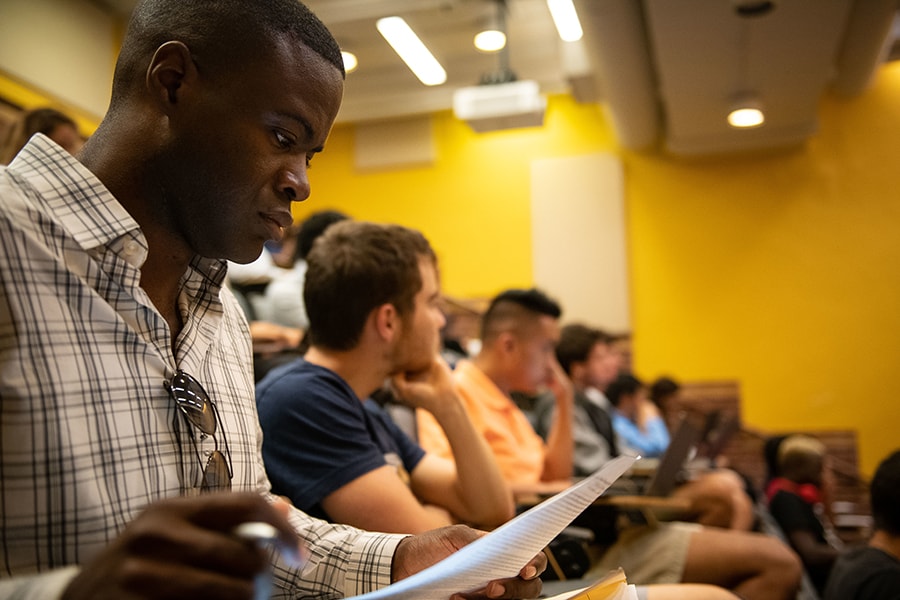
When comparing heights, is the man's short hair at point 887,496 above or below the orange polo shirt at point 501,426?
below

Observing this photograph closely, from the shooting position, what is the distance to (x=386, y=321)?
1.78 meters

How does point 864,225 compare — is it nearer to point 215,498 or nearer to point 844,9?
point 844,9

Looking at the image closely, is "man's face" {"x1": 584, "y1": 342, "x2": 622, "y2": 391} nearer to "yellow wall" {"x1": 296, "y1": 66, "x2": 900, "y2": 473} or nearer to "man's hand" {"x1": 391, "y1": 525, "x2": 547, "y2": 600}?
"yellow wall" {"x1": 296, "y1": 66, "x2": 900, "y2": 473}

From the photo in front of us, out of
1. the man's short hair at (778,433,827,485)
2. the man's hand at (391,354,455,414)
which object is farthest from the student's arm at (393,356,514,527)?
the man's short hair at (778,433,827,485)

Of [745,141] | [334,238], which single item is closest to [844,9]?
[745,141]

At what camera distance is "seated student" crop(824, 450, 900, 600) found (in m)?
2.13

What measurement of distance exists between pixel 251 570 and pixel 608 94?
18.5ft

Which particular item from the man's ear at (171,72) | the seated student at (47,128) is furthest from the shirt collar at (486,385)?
the man's ear at (171,72)

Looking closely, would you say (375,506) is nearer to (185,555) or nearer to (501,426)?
(185,555)

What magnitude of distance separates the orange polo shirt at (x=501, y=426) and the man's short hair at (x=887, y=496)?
96cm

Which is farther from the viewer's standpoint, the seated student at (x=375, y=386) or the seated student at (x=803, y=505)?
the seated student at (x=803, y=505)

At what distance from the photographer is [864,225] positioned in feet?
21.5

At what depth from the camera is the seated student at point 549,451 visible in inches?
86.5

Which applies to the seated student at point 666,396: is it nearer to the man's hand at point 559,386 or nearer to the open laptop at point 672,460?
the man's hand at point 559,386
